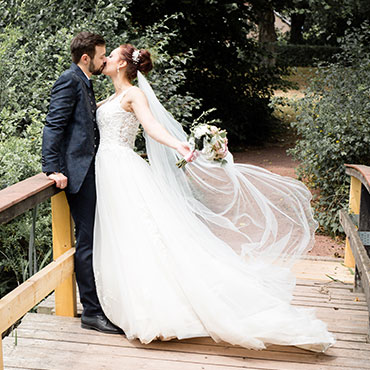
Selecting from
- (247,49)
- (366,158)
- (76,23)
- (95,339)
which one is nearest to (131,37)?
(76,23)

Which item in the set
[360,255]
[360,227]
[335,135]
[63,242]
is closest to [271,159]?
[335,135]

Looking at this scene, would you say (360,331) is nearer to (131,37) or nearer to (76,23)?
(76,23)

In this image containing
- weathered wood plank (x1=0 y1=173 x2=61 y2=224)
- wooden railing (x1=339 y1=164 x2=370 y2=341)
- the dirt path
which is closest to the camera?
weathered wood plank (x1=0 y1=173 x2=61 y2=224)

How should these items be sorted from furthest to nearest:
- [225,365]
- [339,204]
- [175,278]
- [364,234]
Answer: [339,204], [364,234], [175,278], [225,365]

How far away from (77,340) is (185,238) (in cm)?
83

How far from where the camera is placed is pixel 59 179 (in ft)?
10.2

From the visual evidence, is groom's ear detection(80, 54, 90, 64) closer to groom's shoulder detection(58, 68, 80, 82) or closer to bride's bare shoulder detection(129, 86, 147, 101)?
groom's shoulder detection(58, 68, 80, 82)

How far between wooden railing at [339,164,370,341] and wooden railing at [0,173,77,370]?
1.73 meters

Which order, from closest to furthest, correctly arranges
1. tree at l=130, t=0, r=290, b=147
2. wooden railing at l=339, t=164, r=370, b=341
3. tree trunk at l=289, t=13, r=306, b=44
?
1. wooden railing at l=339, t=164, r=370, b=341
2. tree at l=130, t=0, r=290, b=147
3. tree trunk at l=289, t=13, r=306, b=44

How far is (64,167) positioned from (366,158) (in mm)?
5186

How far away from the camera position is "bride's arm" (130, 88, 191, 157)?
10.3ft

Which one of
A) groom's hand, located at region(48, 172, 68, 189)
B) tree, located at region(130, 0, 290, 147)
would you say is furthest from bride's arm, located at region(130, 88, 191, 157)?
tree, located at region(130, 0, 290, 147)

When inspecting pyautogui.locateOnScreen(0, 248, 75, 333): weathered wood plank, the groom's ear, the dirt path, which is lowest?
the dirt path

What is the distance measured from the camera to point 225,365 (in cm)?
289
